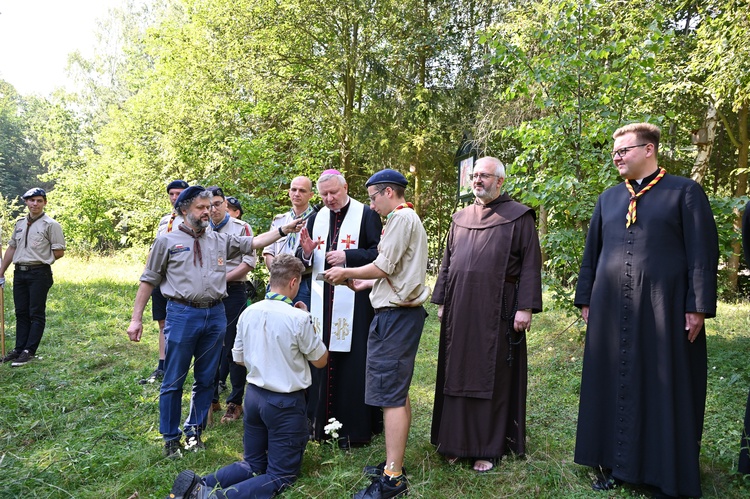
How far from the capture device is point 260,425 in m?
3.80

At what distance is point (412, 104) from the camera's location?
14625mm

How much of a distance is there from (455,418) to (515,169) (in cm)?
348

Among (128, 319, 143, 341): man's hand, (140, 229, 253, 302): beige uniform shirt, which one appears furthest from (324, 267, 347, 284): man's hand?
(128, 319, 143, 341): man's hand

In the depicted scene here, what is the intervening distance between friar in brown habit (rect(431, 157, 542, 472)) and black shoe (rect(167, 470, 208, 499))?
A: 1.72 meters

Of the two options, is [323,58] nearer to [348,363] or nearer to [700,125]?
[700,125]

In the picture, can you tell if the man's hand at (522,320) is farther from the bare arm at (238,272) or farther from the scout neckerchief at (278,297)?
the bare arm at (238,272)

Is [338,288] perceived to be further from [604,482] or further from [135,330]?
[604,482]

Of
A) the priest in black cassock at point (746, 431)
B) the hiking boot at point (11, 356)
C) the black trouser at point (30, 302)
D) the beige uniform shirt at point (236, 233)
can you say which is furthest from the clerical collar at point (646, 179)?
the hiking boot at point (11, 356)

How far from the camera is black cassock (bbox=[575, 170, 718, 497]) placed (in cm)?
337

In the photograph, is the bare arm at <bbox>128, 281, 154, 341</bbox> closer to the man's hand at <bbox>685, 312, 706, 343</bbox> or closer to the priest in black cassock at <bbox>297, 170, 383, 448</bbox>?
the priest in black cassock at <bbox>297, 170, 383, 448</bbox>

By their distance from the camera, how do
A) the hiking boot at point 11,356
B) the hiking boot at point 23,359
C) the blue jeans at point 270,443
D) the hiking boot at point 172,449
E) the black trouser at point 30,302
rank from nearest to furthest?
1. the blue jeans at point 270,443
2. the hiking boot at point 172,449
3. the hiking boot at point 23,359
4. the hiking boot at point 11,356
5. the black trouser at point 30,302

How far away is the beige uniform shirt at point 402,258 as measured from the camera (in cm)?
375

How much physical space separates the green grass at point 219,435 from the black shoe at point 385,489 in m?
0.09

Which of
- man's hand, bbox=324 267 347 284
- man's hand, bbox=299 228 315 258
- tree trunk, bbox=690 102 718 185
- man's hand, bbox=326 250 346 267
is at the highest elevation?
tree trunk, bbox=690 102 718 185
